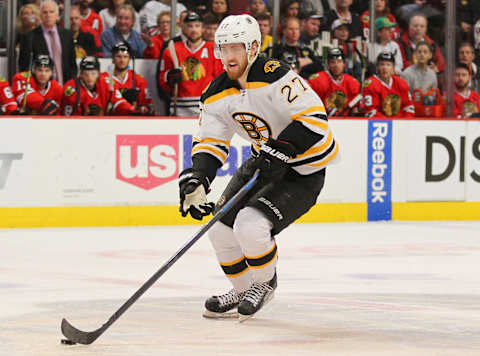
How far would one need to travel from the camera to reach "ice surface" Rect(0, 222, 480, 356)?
356 centimetres

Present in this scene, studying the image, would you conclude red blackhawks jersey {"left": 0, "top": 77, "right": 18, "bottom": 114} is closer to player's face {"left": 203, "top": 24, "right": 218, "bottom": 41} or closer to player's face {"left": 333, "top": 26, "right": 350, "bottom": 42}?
player's face {"left": 203, "top": 24, "right": 218, "bottom": 41}

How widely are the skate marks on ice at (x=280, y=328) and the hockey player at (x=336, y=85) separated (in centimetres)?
438

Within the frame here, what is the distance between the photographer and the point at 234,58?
13.1 feet

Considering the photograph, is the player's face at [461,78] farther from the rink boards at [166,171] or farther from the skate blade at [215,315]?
the skate blade at [215,315]

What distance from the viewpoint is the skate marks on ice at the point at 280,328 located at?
3.46 metres

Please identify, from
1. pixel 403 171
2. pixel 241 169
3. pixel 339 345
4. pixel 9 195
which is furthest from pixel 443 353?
pixel 403 171

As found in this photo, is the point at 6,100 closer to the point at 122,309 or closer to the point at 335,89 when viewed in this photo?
the point at 335,89

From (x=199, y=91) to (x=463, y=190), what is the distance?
2.50 m

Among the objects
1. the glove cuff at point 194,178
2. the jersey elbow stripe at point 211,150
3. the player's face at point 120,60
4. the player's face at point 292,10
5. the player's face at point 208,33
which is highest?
the player's face at point 292,10

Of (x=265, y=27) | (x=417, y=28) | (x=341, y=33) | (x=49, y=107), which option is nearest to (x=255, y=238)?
(x=49, y=107)

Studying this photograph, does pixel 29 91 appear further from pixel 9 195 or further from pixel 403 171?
pixel 403 171

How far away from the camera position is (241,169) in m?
4.20

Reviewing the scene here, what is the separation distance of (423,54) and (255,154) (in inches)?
225

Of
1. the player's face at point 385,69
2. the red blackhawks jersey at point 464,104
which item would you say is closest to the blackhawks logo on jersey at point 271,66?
the player's face at point 385,69
